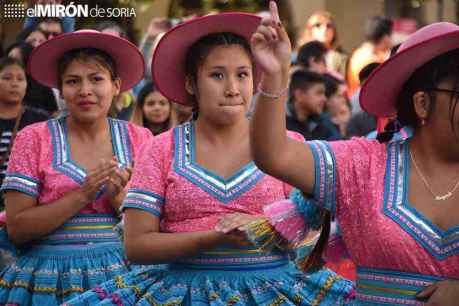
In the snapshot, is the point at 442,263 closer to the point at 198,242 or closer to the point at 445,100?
the point at 445,100

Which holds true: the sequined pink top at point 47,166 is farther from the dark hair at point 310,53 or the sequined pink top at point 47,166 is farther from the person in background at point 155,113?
the dark hair at point 310,53

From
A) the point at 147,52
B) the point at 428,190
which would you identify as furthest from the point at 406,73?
the point at 147,52

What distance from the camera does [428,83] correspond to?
3.52 metres

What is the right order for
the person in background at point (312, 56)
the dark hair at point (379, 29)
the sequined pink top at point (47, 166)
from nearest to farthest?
the sequined pink top at point (47, 166), the person in background at point (312, 56), the dark hair at point (379, 29)

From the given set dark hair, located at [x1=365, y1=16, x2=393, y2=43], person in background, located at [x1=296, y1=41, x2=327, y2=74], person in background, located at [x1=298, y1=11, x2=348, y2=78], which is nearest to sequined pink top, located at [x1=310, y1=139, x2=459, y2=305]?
person in background, located at [x1=296, y1=41, x2=327, y2=74]

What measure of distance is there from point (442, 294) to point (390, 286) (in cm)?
20

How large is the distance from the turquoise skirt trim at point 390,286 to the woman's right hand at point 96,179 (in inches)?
78.2

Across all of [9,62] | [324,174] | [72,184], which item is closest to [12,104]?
[9,62]

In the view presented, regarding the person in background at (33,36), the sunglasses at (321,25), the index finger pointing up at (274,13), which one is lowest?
the index finger pointing up at (274,13)

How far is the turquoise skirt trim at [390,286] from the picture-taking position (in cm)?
348

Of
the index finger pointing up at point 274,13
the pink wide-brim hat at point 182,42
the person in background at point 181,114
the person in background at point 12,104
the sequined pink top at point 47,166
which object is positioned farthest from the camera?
the person in background at point 181,114

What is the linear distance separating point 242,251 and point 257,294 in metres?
0.21

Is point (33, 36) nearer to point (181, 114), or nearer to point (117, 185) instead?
point (181, 114)

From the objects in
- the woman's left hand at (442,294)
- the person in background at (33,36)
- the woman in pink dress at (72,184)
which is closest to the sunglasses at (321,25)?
the person in background at (33,36)
